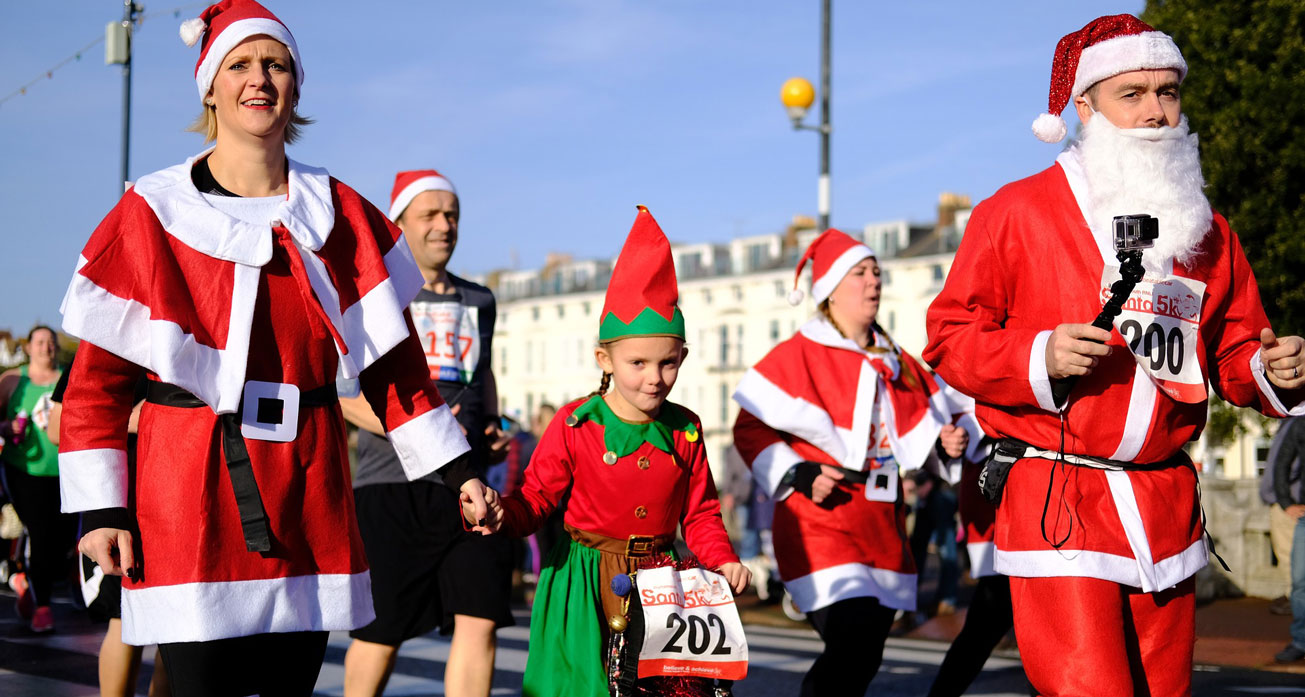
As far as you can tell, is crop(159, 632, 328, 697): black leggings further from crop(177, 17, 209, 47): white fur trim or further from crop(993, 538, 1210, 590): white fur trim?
crop(993, 538, 1210, 590): white fur trim

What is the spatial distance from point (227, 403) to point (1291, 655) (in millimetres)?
8981

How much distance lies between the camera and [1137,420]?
4.20m

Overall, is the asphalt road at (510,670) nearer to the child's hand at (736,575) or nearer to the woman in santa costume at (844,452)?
the woman in santa costume at (844,452)

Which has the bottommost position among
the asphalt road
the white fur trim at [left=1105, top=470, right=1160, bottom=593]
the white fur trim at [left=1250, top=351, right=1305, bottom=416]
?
the asphalt road

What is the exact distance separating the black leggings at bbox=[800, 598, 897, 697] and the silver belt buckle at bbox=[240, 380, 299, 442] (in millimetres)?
2979

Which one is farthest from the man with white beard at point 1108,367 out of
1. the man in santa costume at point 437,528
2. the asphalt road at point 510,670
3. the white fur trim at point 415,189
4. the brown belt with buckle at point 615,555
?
the asphalt road at point 510,670

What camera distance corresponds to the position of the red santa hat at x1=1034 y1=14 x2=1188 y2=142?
438cm

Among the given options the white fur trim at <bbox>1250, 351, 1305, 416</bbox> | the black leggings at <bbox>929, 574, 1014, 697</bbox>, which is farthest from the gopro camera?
the black leggings at <bbox>929, 574, 1014, 697</bbox>

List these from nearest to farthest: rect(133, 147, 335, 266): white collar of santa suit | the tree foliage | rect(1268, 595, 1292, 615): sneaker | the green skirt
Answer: rect(133, 147, 335, 266): white collar of santa suit → the green skirt → rect(1268, 595, 1292, 615): sneaker → the tree foliage

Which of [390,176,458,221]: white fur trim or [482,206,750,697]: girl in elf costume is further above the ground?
[390,176,458,221]: white fur trim

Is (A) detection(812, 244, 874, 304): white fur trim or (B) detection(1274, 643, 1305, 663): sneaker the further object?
(B) detection(1274, 643, 1305, 663): sneaker

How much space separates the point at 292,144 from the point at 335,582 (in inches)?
48.2

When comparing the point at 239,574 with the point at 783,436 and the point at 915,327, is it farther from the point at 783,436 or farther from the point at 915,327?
the point at 915,327

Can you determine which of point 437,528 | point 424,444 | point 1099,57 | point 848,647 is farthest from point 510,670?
point 1099,57
